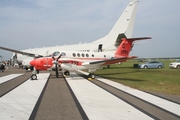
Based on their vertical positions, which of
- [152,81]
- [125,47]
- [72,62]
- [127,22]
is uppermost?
[127,22]

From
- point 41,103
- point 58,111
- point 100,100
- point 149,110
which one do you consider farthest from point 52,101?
point 149,110

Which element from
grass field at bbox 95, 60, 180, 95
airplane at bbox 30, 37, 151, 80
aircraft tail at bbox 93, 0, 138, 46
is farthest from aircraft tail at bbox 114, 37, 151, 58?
aircraft tail at bbox 93, 0, 138, 46

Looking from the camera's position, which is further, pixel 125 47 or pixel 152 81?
pixel 125 47

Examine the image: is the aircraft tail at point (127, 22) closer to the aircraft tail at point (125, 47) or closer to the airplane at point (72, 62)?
the aircraft tail at point (125, 47)

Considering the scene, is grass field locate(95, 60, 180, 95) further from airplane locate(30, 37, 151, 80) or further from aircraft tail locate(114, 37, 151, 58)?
aircraft tail locate(114, 37, 151, 58)

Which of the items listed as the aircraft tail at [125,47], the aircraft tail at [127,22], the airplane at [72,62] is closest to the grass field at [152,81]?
the airplane at [72,62]

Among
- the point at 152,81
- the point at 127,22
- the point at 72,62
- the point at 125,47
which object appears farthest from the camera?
the point at 127,22

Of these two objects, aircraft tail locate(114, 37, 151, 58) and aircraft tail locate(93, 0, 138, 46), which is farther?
aircraft tail locate(93, 0, 138, 46)

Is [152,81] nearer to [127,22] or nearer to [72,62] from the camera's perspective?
[72,62]

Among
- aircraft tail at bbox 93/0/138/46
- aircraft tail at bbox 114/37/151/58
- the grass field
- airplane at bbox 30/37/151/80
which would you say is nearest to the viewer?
the grass field

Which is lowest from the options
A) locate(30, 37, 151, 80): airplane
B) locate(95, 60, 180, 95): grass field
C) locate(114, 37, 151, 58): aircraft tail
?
locate(95, 60, 180, 95): grass field

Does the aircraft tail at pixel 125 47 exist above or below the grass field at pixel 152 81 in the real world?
above

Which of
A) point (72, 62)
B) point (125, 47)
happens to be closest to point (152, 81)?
point (125, 47)

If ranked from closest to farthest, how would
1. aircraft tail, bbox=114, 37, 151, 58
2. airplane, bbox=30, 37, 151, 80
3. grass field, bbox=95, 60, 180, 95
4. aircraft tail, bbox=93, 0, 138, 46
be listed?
grass field, bbox=95, 60, 180, 95 → airplane, bbox=30, 37, 151, 80 → aircraft tail, bbox=114, 37, 151, 58 → aircraft tail, bbox=93, 0, 138, 46
